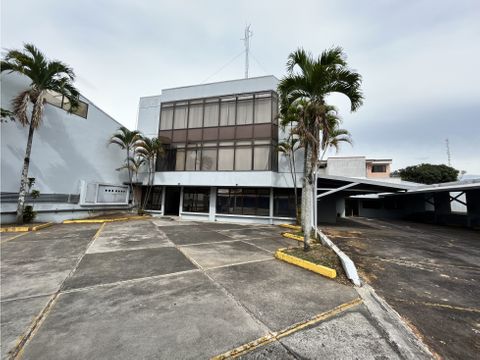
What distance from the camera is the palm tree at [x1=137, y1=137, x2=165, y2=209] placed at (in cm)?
1581

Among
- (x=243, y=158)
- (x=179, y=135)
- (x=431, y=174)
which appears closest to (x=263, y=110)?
(x=243, y=158)

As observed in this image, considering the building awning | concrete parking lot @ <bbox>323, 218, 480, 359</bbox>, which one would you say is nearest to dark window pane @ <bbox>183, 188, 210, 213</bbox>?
the building awning

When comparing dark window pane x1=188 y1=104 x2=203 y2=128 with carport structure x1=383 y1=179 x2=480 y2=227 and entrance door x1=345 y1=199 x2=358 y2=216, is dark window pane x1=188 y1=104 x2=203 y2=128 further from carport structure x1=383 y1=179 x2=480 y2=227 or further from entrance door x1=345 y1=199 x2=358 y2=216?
entrance door x1=345 y1=199 x2=358 y2=216

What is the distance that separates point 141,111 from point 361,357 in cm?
2052

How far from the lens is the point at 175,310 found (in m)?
3.45

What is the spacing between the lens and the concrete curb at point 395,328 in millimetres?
2660

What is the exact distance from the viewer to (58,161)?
1289 centimetres

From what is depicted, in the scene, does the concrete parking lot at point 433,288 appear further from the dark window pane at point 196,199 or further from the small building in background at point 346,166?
the small building in background at point 346,166

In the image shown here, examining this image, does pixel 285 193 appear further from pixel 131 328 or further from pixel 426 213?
pixel 426 213

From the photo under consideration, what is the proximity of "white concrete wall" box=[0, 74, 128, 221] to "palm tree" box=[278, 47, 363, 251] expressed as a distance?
13.5 m

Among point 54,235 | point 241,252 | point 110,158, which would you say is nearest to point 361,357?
point 241,252

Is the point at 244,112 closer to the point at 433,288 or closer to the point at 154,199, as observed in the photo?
the point at 154,199

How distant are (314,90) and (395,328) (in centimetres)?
686

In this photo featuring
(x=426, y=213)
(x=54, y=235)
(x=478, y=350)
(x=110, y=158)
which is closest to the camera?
(x=478, y=350)
